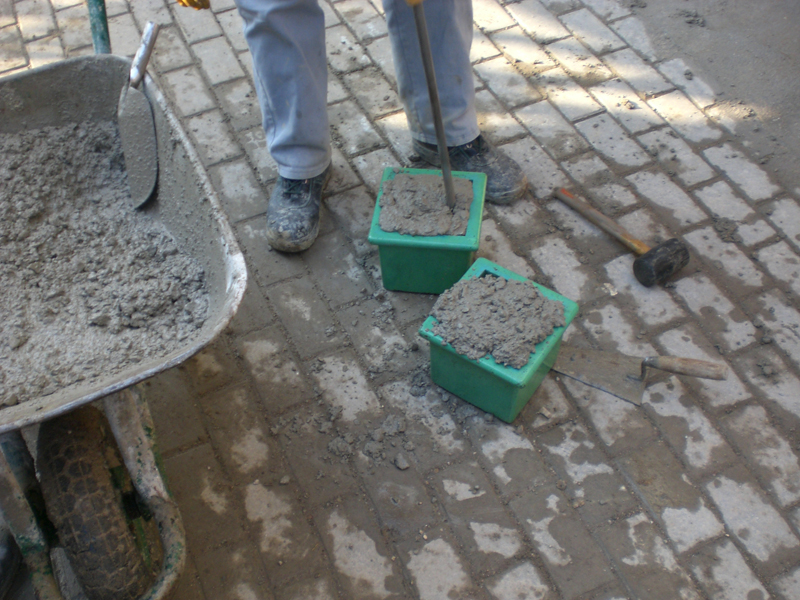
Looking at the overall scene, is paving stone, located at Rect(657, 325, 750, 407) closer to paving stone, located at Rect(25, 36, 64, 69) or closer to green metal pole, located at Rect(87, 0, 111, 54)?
green metal pole, located at Rect(87, 0, 111, 54)

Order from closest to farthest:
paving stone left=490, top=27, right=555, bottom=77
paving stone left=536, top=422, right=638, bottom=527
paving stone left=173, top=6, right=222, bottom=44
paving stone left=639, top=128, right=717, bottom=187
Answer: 1. paving stone left=536, top=422, right=638, bottom=527
2. paving stone left=639, top=128, right=717, bottom=187
3. paving stone left=490, top=27, right=555, bottom=77
4. paving stone left=173, top=6, right=222, bottom=44

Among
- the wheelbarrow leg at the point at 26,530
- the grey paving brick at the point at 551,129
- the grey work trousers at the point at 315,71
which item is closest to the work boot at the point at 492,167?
the grey work trousers at the point at 315,71

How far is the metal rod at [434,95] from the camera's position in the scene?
2.13 meters

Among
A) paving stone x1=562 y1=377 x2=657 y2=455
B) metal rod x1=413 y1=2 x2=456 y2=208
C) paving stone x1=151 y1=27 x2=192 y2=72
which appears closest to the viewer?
metal rod x1=413 y1=2 x2=456 y2=208

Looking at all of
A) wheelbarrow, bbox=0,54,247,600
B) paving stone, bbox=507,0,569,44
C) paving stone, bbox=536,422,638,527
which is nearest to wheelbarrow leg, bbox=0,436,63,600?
wheelbarrow, bbox=0,54,247,600

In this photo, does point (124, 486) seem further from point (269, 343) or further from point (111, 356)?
point (269, 343)

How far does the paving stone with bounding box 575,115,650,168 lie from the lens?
3.43 m

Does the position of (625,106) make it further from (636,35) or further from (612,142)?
(636,35)

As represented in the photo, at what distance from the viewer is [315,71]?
9.48 feet

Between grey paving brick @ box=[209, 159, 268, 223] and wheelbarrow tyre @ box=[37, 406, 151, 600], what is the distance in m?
1.70

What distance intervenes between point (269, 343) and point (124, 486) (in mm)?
1019

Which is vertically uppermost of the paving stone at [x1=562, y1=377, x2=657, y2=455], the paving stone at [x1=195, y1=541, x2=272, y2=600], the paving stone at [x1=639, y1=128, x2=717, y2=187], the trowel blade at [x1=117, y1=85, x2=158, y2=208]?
the trowel blade at [x1=117, y1=85, x2=158, y2=208]

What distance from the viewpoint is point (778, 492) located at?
235 cm

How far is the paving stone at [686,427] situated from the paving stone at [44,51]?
4028 mm
